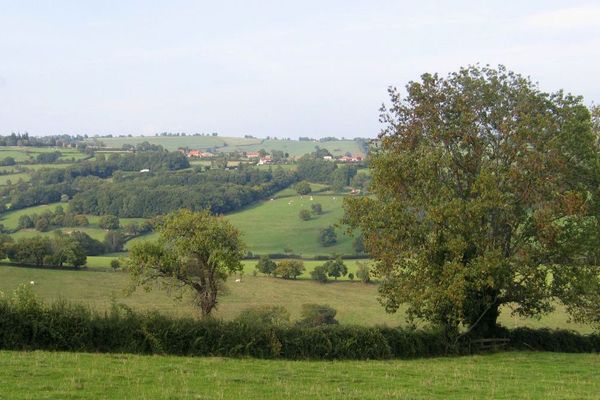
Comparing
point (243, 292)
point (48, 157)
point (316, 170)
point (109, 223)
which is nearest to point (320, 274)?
point (243, 292)

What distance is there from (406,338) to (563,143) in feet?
38.5

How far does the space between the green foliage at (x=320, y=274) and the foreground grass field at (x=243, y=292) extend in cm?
88

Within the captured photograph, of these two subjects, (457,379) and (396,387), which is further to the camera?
(457,379)

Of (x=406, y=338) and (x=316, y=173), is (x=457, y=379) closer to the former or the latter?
(x=406, y=338)

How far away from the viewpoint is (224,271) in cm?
4025

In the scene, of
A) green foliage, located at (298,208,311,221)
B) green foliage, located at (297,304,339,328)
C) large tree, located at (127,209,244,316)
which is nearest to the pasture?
green foliage, located at (298,208,311,221)

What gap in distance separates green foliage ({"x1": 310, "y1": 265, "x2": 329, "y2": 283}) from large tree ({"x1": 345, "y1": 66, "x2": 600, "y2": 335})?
148ft

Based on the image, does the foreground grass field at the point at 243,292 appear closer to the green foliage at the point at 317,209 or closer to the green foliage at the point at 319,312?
the green foliage at the point at 319,312

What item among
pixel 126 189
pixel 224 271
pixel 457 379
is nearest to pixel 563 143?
pixel 457 379

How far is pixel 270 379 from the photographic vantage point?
58.7ft

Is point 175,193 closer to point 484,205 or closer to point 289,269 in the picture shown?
point 289,269

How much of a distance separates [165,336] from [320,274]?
52949mm

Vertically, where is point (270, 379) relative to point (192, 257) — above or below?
above

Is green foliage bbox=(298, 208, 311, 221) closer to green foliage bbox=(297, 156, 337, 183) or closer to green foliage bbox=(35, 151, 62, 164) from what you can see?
green foliage bbox=(297, 156, 337, 183)
